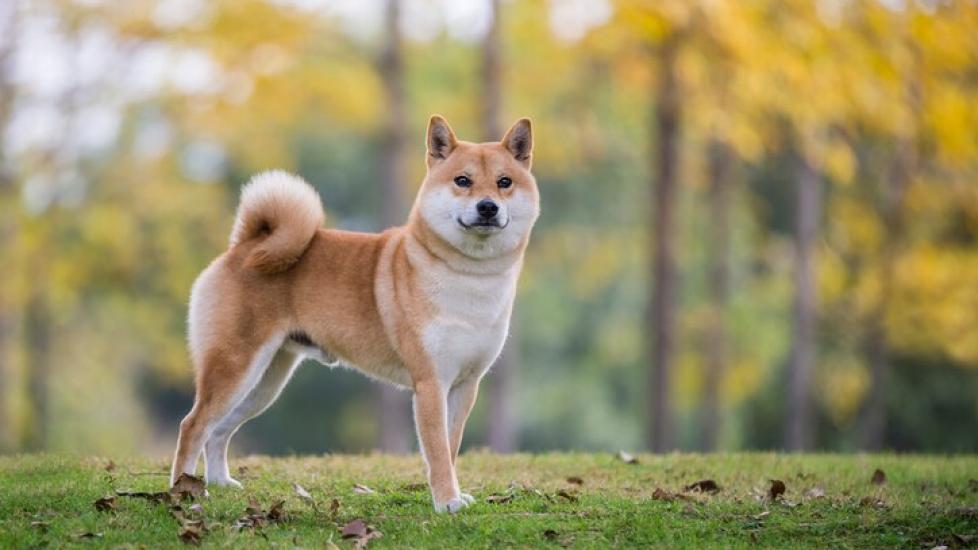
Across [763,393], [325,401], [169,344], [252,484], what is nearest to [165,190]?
[169,344]

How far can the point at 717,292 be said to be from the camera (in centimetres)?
1733

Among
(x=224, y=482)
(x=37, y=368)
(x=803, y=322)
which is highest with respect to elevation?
(x=803, y=322)

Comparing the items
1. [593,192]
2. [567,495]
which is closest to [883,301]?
[593,192]

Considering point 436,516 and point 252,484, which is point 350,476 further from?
point 436,516

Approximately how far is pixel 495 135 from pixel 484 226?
6.53 m

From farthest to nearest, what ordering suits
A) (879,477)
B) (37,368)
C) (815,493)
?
(37,368) → (879,477) → (815,493)

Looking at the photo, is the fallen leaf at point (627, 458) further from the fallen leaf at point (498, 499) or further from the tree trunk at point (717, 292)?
the tree trunk at point (717, 292)

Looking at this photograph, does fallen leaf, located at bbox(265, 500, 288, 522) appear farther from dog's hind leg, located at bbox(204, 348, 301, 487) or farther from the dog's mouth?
the dog's mouth

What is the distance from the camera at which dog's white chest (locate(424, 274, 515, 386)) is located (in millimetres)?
5781

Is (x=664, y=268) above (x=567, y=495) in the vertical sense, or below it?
above

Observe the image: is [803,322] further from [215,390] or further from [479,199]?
[215,390]

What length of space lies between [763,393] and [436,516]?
14.7 m

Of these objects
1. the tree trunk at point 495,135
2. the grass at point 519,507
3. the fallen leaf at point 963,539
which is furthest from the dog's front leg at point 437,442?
the tree trunk at point 495,135

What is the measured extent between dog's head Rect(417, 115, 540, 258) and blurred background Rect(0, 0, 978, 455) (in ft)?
18.9
